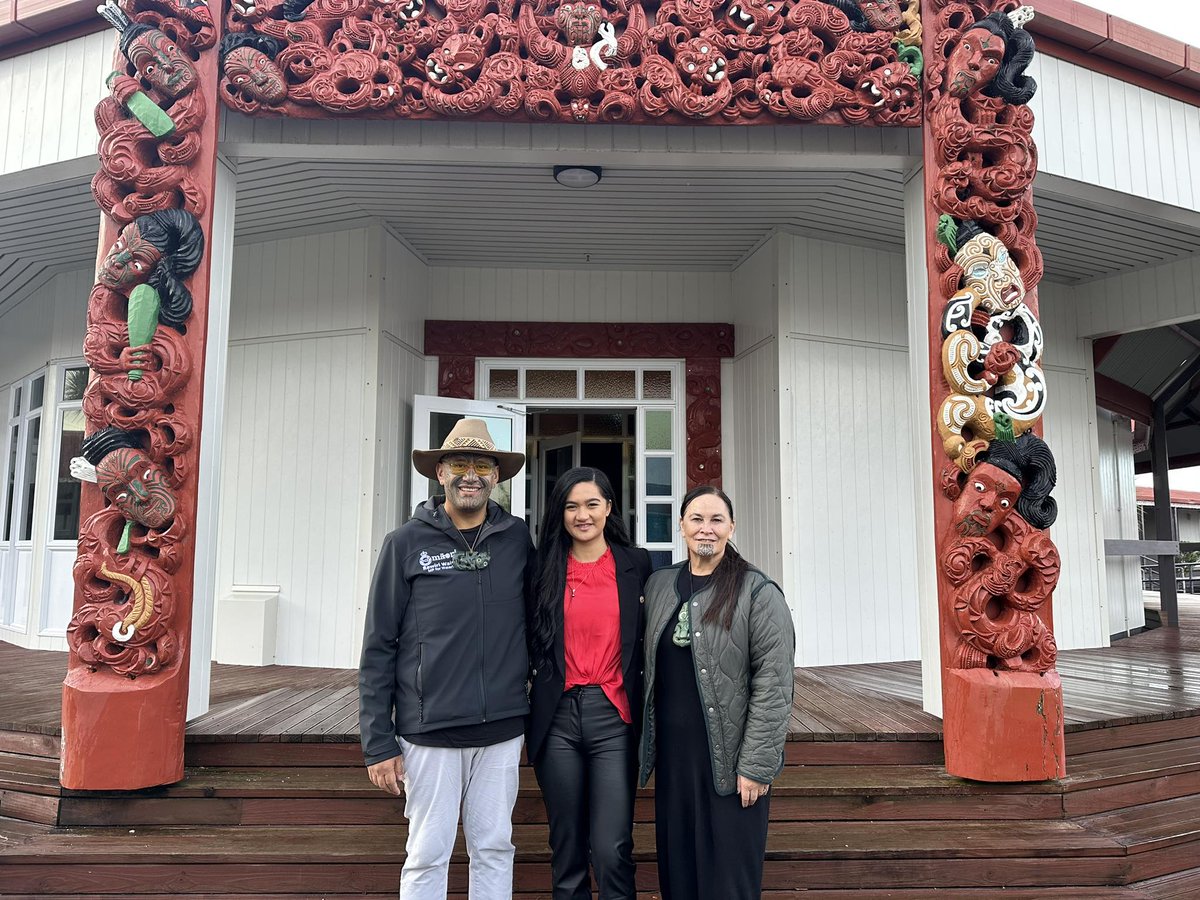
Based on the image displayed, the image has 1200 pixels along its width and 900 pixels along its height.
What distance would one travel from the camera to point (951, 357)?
359 centimetres

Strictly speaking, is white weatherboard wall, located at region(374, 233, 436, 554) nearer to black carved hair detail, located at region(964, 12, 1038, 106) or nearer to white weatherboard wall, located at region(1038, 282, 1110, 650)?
black carved hair detail, located at region(964, 12, 1038, 106)

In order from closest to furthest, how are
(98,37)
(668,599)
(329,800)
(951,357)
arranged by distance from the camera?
(668,599)
(329,800)
(951,357)
(98,37)

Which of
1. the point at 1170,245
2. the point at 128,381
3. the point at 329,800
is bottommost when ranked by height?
the point at 329,800

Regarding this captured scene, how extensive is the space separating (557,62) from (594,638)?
2550 millimetres

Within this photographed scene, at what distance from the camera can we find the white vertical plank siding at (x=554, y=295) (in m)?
6.58

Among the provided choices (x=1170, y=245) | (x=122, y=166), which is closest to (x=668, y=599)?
(x=122, y=166)

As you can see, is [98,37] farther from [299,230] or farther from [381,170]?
[299,230]

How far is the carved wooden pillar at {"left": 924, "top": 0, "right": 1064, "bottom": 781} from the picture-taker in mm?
3486

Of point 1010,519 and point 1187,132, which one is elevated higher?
point 1187,132

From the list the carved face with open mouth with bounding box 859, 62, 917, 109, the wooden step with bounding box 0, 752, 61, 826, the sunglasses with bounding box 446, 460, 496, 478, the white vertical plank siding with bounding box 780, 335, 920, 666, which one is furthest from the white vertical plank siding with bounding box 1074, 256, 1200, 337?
the wooden step with bounding box 0, 752, 61, 826

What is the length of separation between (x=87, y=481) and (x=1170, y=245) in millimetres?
6797

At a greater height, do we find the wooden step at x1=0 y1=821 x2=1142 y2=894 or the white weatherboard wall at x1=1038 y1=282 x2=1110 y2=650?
the white weatherboard wall at x1=1038 y1=282 x2=1110 y2=650

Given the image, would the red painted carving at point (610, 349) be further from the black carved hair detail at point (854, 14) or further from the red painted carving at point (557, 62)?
the black carved hair detail at point (854, 14)

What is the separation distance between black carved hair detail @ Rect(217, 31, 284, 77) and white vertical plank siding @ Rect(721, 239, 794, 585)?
338cm
